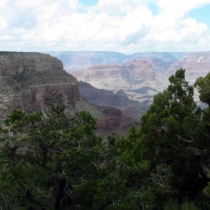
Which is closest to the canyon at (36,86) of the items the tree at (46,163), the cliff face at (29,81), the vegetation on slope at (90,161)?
the cliff face at (29,81)

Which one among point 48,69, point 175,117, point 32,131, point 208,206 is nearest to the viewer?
point 32,131

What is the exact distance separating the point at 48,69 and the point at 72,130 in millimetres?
72987

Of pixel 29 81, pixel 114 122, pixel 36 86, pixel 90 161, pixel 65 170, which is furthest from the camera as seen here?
pixel 114 122

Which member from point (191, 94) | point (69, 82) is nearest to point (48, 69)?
point (69, 82)

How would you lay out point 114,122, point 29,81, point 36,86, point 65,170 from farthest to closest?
point 114,122, point 29,81, point 36,86, point 65,170

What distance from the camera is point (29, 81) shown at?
7419 centimetres

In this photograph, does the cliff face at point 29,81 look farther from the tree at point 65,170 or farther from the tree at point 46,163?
the tree at point 65,170

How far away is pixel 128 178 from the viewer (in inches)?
495

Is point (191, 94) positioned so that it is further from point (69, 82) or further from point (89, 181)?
point (69, 82)

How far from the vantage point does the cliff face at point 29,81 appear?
63.4 metres

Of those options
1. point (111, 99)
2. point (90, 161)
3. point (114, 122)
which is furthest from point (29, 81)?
point (111, 99)

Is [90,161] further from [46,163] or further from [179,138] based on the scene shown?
[179,138]

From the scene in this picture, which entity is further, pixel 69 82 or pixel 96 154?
pixel 69 82

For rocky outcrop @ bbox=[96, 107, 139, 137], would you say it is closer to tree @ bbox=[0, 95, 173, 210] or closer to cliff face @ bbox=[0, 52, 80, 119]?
cliff face @ bbox=[0, 52, 80, 119]
